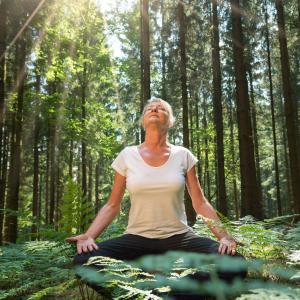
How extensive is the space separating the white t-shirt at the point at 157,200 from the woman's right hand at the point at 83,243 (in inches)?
20.3

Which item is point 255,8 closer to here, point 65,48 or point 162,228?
point 65,48

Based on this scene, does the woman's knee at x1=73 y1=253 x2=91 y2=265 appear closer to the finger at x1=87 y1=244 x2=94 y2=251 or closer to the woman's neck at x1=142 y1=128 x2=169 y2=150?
the finger at x1=87 y1=244 x2=94 y2=251

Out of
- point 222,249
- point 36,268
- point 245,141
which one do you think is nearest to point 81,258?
point 222,249

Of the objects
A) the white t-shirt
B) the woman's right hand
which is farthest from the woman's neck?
the woman's right hand

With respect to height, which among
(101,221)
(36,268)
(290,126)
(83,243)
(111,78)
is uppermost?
(111,78)

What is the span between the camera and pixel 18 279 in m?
3.94

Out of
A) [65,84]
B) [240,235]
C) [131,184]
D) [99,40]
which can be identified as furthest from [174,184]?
[99,40]

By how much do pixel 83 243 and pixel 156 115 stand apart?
4.97 ft

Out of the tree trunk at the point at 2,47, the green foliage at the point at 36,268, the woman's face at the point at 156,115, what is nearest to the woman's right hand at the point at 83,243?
the green foliage at the point at 36,268

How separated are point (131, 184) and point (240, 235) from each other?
1.47 m

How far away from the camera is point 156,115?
4133 millimetres

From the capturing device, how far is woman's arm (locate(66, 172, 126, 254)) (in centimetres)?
329

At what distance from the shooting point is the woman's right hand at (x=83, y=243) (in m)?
3.25

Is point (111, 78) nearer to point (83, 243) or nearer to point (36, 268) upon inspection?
point (36, 268)
